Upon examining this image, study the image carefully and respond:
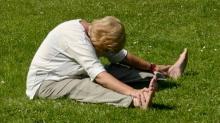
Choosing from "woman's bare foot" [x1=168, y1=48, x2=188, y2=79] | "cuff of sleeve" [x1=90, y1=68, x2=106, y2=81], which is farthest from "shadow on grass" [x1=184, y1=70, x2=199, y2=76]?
"cuff of sleeve" [x1=90, y1=68, x2=106, y2=81]

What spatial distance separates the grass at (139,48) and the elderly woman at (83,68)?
165 millimetres

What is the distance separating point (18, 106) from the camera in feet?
30.1

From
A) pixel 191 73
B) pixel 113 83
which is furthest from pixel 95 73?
pixel 191 73

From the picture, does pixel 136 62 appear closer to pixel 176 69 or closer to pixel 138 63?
pixel 138 63

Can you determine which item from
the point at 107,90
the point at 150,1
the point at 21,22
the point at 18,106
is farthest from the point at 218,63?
the point at 150,1

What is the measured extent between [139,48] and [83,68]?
14.4ft

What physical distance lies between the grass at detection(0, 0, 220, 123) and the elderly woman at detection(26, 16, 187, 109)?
16cm

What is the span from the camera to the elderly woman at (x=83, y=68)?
9.11 m

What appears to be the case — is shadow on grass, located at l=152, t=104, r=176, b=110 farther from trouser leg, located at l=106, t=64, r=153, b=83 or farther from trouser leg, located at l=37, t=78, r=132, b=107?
trouser leg, located at l=106, t=64, r=153, b=83

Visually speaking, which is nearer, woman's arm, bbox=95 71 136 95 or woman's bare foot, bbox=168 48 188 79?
woman's arm, bbox=95 71 136 95

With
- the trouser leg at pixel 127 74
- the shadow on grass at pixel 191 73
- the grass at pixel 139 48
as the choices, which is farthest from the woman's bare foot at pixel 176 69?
the trouser leg at pixel 127 74

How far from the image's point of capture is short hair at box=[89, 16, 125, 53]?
29.7 ft

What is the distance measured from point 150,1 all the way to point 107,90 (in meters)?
10.0

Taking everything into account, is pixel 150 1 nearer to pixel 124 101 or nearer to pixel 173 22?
pixel 173 22
